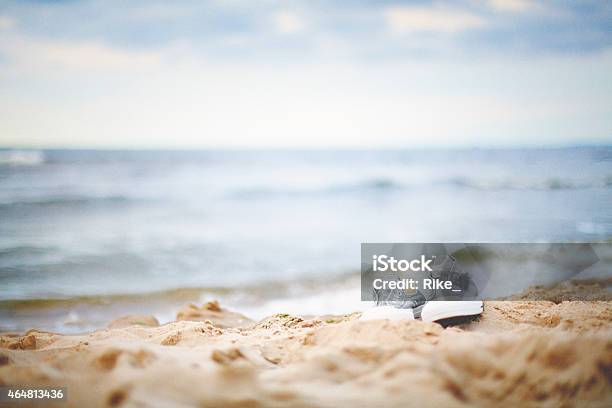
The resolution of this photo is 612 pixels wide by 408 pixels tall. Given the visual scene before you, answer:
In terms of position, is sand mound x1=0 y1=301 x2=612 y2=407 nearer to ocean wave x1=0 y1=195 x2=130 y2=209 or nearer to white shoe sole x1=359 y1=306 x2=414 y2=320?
white shoe sole x1=359 y1=306 x2=414 y2=320

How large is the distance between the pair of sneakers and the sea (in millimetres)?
1675

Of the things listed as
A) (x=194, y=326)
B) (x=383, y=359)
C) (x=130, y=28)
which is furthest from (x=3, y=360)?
(x=130, y=28)

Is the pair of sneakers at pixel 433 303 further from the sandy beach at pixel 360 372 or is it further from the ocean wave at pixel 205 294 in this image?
the ocean wave at pixel 205 294

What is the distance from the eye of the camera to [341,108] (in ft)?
25.6

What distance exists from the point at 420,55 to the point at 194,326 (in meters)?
5.09

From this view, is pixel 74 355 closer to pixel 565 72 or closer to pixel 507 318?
pixel 507 318

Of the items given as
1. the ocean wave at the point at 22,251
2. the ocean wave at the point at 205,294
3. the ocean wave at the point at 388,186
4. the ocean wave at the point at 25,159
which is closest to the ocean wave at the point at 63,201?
the ocean wave at the point at 25,159

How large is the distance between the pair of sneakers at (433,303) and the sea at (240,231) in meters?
1.68

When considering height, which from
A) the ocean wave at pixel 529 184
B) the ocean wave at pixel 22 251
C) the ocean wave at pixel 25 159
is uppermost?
the ocean wave at pixel 25 159

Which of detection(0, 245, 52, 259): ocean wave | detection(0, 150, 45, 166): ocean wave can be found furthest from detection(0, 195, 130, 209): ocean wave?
detection(0, 245, 52, 259): ocean wave

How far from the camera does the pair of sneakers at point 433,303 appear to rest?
81.7 inches

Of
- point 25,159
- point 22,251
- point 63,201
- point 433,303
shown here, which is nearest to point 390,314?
point 433,303

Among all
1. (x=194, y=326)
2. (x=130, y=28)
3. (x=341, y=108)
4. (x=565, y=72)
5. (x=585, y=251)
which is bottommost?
(x=194, y=326)

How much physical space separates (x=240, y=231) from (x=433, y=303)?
5.54 metres
